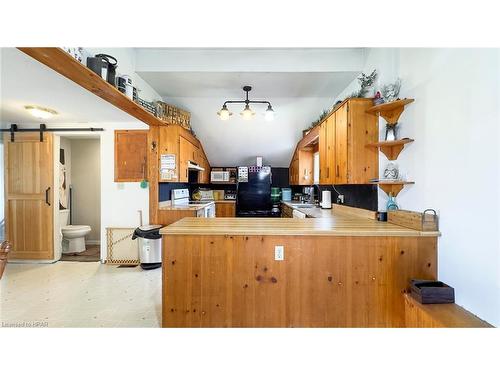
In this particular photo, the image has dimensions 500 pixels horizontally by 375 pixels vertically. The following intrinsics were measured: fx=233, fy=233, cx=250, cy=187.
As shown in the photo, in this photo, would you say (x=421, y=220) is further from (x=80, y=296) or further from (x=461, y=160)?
(x=80, y=296)

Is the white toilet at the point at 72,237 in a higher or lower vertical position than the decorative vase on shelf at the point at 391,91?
lower

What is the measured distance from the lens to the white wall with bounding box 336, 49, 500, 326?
1311 mm

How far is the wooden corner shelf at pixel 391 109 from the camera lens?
6.53 feet

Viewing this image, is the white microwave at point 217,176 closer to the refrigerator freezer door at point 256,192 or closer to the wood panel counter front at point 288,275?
the refrigerator freezer door at point 256,192

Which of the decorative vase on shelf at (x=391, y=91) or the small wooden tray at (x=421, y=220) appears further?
the decorative vase on shelf at (x=391, y=91)

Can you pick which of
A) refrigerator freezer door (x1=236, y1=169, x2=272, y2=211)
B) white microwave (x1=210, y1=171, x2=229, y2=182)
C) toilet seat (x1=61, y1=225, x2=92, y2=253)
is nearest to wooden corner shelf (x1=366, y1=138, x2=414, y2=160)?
refrigerator freezer door (x1=236, y1=169, x2=272, y2=211)

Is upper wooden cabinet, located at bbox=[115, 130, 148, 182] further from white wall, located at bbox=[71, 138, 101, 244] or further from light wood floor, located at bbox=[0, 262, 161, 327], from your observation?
white wall, located at bbox=[71, 138, 101, 244]

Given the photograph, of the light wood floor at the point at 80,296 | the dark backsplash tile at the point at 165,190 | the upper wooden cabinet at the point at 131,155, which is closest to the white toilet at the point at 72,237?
the light wood floor at the point at 80,296

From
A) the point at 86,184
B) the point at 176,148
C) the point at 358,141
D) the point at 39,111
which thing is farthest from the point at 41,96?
the point at 358,141

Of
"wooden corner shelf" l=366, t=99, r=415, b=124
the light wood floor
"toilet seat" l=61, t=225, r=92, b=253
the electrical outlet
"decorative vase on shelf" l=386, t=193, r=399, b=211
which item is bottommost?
the light wood floor

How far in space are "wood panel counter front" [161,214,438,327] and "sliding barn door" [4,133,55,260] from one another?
10.6ft

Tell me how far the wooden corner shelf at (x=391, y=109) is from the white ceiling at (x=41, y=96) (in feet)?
9.41
